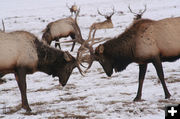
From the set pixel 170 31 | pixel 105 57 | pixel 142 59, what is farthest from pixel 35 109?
pixel 170 31

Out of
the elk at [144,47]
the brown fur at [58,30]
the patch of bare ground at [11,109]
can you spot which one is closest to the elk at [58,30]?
the brown fur at [58,30]

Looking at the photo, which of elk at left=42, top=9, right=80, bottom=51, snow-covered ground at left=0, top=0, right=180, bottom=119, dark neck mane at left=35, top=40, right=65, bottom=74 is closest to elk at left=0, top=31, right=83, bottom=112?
dark neck mane at left=35, top=40, right=65, bottom=74

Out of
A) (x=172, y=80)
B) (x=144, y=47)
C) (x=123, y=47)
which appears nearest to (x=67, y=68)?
(x=123, y=47)

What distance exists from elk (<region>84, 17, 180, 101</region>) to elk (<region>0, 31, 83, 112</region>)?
2.43 feet

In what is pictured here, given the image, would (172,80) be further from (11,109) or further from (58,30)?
(58,30)

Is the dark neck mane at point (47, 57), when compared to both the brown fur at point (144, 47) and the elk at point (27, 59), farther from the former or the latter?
the brown fur at point (144, 47)

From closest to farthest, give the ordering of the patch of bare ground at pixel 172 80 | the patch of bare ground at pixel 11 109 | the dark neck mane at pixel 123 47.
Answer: the patch of bare ground at pixel 11 109
the dark neck mane at pixel 123 47
the patch of bare ground at pixel 172 80

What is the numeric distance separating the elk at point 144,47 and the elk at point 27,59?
0.74 m

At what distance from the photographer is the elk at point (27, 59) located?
19.8 feet

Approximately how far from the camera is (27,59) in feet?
20.3

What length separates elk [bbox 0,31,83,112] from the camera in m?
6.04

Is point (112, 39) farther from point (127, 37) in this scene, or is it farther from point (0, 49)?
point (0, 49)

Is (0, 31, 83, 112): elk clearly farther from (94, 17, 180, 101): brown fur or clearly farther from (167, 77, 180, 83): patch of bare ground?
(167, 77, 180, 83): patch of bare ground

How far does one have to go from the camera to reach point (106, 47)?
6.84 metres
